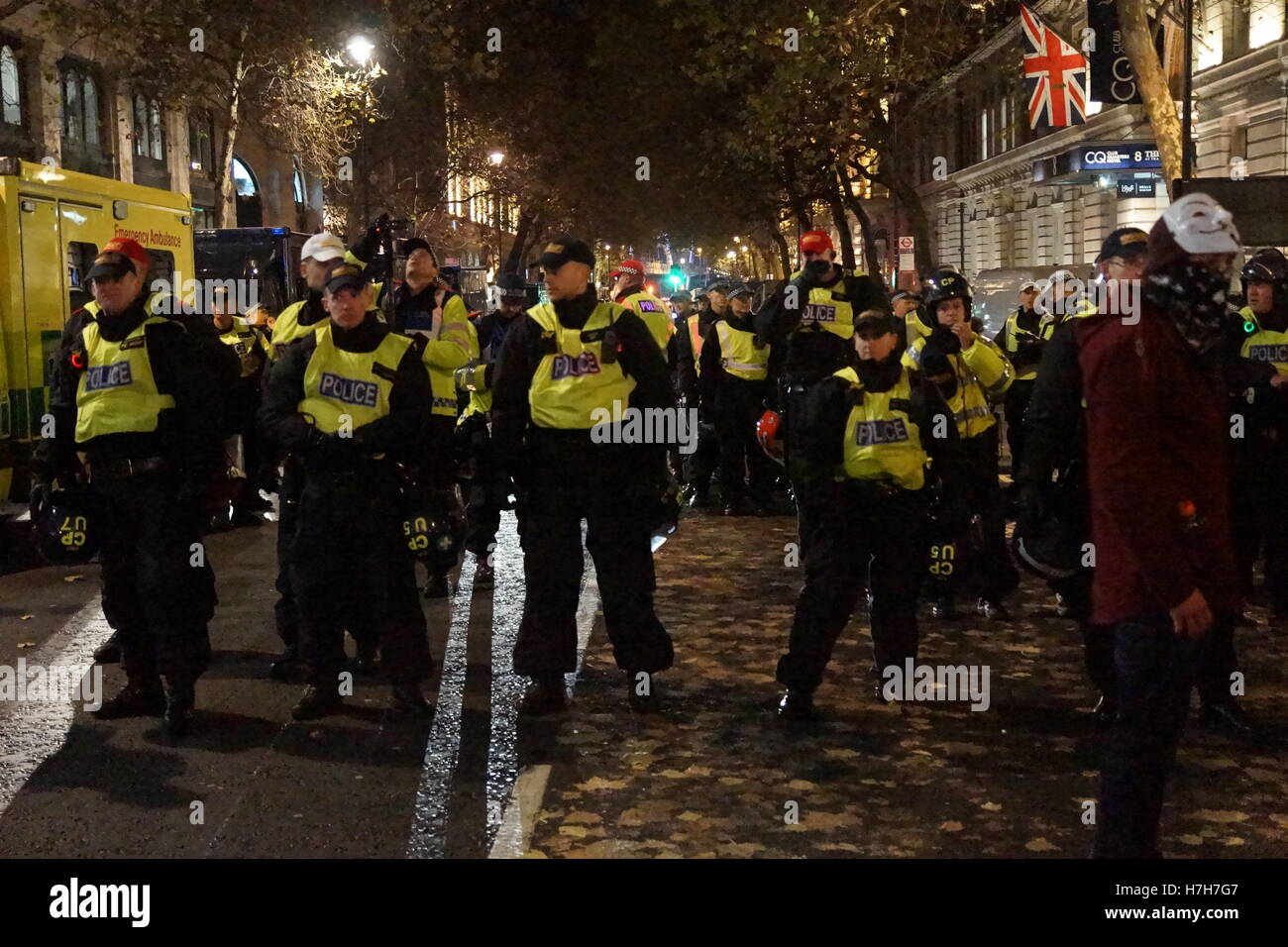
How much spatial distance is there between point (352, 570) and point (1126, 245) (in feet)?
11.7

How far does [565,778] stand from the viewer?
229 inches

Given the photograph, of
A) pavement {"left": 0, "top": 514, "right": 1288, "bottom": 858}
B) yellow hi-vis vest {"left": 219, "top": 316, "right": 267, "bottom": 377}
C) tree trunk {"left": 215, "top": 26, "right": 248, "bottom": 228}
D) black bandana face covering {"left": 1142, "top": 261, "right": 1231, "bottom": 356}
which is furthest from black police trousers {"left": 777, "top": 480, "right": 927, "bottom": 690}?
tree trunk {"left": 215, "top": 26, "right": 248, "bottom": 228}

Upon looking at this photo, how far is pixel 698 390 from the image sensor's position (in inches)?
563

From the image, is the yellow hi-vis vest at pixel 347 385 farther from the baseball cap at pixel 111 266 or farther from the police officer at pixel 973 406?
the police officer at pixel 973 406

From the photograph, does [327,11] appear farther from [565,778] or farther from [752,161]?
[565,778]

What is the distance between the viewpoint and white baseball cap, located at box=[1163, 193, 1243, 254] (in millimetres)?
3943

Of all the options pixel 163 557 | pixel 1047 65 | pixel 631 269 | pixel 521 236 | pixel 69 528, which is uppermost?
pixel 521 236

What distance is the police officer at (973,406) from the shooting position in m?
8.05

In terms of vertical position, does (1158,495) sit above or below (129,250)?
below

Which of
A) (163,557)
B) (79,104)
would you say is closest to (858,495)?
(163,557)

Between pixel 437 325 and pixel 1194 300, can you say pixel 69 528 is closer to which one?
pixel 437 325

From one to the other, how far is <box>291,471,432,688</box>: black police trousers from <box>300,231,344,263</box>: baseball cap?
4.21ft

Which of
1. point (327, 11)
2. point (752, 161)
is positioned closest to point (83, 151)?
point (327, 11)
